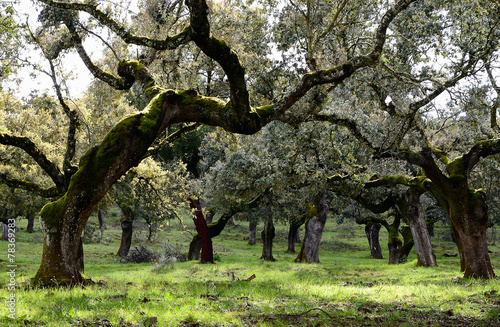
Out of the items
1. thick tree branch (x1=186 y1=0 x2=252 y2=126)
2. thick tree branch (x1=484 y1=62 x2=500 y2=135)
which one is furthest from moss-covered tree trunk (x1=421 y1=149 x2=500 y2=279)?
thick tree branch (x1=186 y1=0 x2=252 y2=126)

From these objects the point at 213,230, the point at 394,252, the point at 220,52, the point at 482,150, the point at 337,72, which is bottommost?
the point at 394,252

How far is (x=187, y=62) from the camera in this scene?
51.9 feet

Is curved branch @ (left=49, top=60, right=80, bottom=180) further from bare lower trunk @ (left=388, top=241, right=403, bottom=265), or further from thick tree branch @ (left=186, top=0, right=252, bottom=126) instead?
bare lower trunk @ (left=388, top=241, right=403, bottom=265)

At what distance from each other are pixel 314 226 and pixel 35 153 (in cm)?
1813

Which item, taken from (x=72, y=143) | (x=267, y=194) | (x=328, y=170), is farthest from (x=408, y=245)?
(x=72, y=143)

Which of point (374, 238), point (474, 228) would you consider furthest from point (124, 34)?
point (374, 238)

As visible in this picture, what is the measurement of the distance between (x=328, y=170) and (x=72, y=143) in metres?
12.2

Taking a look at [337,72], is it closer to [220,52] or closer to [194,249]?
[220,52]

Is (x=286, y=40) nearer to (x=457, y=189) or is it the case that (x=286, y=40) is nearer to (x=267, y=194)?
(x=457, y=189)

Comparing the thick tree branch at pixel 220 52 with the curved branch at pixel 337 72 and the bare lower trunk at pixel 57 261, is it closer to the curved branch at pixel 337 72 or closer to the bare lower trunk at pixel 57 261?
the curved branch at pixel 337 72

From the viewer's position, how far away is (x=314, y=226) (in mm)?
26703

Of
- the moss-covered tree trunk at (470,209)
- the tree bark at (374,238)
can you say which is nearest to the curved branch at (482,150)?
the moss-covered tree trunk at (470,209)

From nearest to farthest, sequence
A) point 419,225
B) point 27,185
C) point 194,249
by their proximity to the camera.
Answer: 1. point 27,185
2. point 419,225
3. point 194,249

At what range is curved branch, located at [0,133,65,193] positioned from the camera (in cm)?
1418
